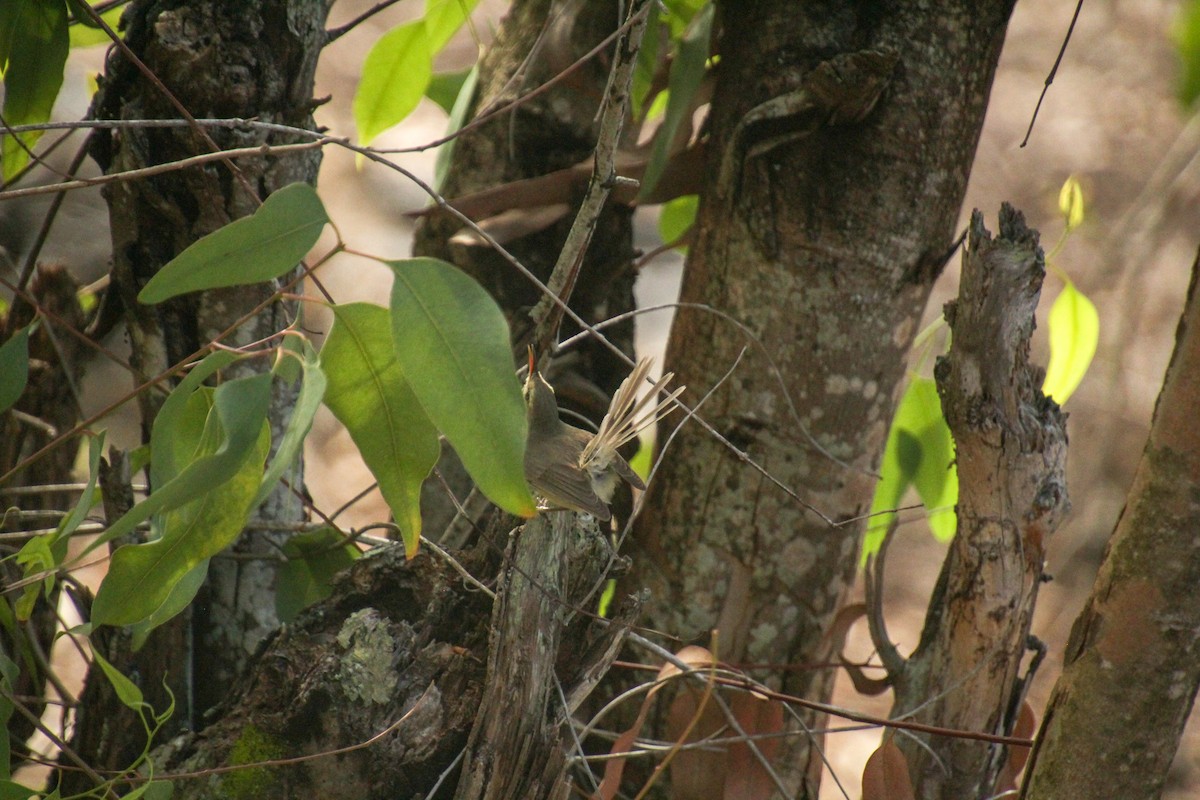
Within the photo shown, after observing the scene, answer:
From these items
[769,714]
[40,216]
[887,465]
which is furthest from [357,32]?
[769,714]

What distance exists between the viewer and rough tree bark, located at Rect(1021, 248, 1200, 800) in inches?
30.7

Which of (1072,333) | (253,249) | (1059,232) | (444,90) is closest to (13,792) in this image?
(253,249)

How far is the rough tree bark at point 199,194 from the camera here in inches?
37.7

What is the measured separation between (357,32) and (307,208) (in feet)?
15.1

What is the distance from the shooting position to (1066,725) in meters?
0.82

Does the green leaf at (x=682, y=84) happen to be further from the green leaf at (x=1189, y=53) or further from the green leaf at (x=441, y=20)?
the green leaf at (x=1189, y=53)

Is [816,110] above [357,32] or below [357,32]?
below

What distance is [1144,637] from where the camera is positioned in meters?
0.80

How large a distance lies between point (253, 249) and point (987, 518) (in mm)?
747

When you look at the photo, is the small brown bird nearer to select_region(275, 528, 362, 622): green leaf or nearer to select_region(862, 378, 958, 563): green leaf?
select_region(275, 528, 362, 622): green leaf

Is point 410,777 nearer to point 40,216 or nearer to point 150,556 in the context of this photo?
point 150,556

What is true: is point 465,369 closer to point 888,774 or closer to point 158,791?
point 158,791

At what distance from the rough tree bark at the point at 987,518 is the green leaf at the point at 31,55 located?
0.97m

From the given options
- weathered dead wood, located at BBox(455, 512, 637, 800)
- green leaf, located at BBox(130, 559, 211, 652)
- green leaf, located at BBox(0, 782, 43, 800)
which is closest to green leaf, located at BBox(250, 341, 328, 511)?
green leaf, located at BBox(130, 559, 211, 652)
